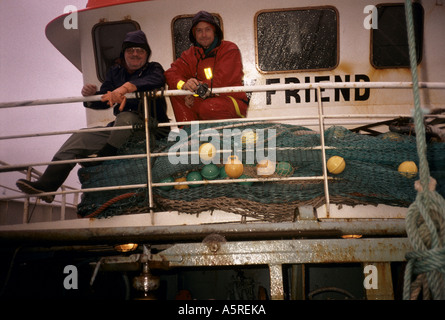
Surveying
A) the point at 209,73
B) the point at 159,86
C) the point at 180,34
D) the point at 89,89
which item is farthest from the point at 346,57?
the point at 89,89

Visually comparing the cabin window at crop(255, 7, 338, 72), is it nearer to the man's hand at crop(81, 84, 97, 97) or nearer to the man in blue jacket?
the man in blue jacket

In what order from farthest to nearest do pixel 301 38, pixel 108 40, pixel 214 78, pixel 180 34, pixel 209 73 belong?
pixel 108 40, pixel 180 34, pixel 301 38, pixel 214 78, pixel 209 73

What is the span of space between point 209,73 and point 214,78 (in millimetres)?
205

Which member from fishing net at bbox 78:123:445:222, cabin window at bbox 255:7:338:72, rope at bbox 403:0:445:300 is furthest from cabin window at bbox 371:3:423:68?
rope at bbox 403:0:445:300

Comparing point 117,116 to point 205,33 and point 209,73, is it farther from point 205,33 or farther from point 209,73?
point 205,33

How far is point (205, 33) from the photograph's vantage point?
370 centimetres

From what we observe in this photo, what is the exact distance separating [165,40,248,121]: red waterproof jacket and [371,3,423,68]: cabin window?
2.17 meters

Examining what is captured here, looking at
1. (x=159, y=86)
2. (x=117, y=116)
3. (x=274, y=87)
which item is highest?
(x=159, y=86)

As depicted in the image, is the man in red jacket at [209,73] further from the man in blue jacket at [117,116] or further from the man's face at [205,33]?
the man in blue jacket at [117,116]

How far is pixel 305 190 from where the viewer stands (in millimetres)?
3031

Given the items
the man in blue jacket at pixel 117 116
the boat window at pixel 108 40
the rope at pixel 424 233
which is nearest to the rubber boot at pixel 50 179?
the man in blue jacket at pixel 117 116

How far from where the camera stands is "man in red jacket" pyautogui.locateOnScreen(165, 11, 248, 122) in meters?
3.38

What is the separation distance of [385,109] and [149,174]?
11.1ft

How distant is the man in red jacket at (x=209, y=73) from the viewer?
338 centimetres
